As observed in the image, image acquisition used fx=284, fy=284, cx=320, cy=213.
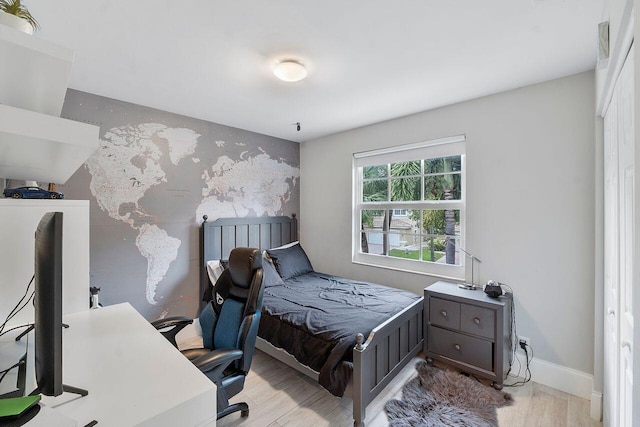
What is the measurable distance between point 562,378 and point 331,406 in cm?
177

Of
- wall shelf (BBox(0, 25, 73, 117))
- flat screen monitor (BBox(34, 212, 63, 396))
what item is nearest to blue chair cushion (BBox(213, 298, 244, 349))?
flat screen monitor (BBox(34, 212, 63, 396))

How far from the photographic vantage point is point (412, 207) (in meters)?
3.12

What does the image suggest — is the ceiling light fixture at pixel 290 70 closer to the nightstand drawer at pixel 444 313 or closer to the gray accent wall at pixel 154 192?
the gray accent wall at pixel 154 192

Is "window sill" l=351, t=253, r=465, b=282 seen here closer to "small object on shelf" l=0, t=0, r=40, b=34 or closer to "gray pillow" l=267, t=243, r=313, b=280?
"gray pillow" l=267, t=243, r=313, b=280

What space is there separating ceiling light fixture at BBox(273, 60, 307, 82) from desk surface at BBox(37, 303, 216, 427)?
176cm

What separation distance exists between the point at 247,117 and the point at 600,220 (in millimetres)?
3125

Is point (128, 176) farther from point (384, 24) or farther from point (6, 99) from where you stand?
point (384, 24)

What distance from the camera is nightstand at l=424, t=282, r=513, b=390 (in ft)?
7.02

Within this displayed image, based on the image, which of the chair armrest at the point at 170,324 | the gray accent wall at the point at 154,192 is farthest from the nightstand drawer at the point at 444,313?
the gray accent wall at the point at 154,192

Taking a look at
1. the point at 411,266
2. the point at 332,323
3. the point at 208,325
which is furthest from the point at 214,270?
the point at 411,266

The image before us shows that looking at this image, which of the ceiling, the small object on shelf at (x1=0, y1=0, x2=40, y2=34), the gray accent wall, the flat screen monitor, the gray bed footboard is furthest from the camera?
the gray accent wall

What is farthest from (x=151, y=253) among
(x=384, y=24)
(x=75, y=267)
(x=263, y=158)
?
(x=384, y=24)

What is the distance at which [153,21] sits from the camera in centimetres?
156

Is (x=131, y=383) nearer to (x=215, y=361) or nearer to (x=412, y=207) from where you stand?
(x=215, y=361)
